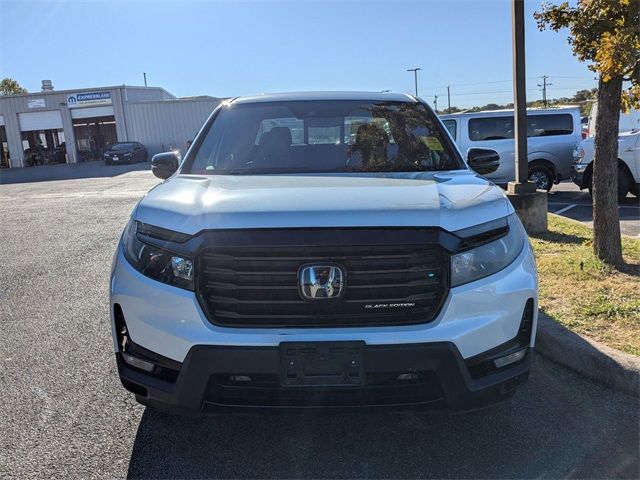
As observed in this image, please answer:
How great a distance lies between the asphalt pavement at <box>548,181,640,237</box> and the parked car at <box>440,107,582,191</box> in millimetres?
556

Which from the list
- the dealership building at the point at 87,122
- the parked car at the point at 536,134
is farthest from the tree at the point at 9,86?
the parked car at the point at 536,134

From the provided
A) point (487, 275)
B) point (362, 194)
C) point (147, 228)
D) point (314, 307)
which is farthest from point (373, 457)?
point (147, 228)

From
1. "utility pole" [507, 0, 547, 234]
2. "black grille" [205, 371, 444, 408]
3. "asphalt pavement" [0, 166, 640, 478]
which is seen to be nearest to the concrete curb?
"asphalt pavement" [0, 166, 640, 478]

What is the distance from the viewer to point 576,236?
696 centimetres

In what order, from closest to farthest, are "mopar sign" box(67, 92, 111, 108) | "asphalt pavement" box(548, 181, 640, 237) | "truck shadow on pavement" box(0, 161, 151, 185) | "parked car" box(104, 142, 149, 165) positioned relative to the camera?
"asphalt pavement" box(548, 181, 640, 237) < "truck shadow on pavement" box(0, 161, 151, 185) < "parked car" box(104, 142, 149, 165) < "mopar sign" box(67, 92, 111, 108)

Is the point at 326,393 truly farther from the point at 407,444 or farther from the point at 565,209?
the point at 565,209

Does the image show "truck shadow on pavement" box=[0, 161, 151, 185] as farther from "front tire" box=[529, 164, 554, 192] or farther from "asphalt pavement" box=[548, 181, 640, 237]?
"asphalt pavement" box=[548, 181, 640, 237]

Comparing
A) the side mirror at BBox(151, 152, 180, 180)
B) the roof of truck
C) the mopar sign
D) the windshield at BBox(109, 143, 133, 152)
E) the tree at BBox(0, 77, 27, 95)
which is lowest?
the side mirror at BBox(151, 152, 180, 180)

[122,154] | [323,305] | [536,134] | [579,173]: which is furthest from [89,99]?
[323,305]

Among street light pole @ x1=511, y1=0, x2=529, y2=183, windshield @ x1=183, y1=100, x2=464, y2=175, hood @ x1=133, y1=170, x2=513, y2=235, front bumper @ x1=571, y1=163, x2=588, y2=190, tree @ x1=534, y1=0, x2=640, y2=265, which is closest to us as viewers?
hood @ x1=133, y1=170, x2=513, y2=235

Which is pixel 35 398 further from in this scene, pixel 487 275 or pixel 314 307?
pixel 487 275

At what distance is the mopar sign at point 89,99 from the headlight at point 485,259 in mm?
40966

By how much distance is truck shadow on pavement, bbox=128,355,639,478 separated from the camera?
260 cm

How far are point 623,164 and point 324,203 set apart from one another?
9.89m
